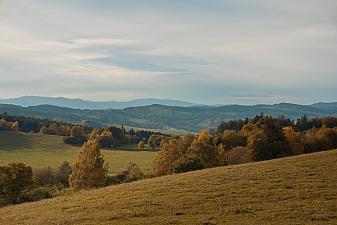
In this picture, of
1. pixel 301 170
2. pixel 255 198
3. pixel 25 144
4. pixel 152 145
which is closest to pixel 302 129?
pixel 152 145

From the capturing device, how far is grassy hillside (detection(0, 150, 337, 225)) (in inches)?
855

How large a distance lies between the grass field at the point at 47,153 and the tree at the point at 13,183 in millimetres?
58110

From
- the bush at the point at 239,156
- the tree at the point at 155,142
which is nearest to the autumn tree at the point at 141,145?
the tree at the point at 155,142

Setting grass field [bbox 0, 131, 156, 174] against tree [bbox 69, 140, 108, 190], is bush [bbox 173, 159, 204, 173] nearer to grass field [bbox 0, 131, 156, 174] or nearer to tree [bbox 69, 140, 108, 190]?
tree [bbox 69, 140, 108, 190]

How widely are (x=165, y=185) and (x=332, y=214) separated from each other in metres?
14.8

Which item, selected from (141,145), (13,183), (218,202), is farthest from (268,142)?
(141,145)

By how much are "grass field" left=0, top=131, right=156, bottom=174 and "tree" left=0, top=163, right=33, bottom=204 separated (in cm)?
5811

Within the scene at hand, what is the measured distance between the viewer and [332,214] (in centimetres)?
2111

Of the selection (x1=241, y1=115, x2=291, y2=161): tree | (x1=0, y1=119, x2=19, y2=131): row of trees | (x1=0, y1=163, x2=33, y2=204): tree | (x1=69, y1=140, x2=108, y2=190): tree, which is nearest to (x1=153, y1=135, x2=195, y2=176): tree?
(x1=69, y1=140, x2=108, y2=190): tree

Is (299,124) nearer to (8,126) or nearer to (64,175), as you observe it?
(64,175)

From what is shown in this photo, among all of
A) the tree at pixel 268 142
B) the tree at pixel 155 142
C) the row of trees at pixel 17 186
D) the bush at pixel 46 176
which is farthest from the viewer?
the tree at pixel 155 142

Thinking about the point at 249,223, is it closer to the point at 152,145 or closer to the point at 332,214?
the point at 332,214

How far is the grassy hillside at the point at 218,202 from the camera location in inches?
855

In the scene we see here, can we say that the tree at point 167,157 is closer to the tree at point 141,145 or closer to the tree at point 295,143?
the tree at point 295,143
